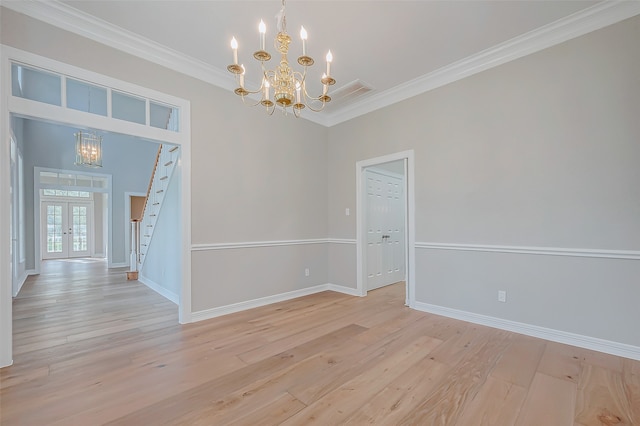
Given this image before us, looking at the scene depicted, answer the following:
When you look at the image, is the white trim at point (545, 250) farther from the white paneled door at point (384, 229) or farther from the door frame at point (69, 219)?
the door frame at point (69, 219)

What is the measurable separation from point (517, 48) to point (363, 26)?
1.70 metres

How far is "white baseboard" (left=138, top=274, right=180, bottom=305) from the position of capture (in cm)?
414

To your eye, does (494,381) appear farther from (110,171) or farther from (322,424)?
(110,171)

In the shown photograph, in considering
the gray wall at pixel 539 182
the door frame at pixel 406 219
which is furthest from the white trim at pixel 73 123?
the gray wall at pixel 539 182

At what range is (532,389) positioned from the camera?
1.91 meters

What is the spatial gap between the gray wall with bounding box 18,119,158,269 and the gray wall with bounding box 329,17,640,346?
6.59 meters

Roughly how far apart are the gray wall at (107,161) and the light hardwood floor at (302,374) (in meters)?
4.99

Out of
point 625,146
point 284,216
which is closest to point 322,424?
point 284,216

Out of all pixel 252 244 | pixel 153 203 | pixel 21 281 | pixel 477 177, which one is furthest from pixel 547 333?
pixel 21 281

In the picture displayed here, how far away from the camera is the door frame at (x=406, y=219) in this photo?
3773 millimetres

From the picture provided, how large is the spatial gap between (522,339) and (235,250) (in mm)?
3363

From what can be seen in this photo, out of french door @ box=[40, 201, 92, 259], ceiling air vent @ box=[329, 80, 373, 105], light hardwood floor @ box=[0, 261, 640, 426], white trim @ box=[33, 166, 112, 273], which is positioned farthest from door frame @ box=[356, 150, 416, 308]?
french door @ box=[40, 201, 92, 259]

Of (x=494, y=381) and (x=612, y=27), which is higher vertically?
(x=612, y=27)

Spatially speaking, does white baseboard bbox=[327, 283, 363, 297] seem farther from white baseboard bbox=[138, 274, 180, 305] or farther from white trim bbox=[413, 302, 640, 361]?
white baseboard bbox=[138, 274, 180, 305]
